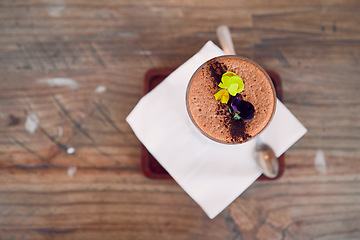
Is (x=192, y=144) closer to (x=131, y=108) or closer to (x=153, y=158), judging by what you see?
(x=153, y=158)

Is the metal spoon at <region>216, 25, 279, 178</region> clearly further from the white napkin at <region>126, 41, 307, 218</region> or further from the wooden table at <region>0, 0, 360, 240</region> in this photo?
the wooden table at <region>0, 0, 360, 240</region>

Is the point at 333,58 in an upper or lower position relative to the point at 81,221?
upper

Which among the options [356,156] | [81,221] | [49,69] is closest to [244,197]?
[356,156]

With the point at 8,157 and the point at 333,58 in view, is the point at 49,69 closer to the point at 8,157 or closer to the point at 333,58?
the point at 8,157

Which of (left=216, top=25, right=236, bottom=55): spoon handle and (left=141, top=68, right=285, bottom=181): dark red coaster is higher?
(left=216, top=25, right=236, bottom=55): spoon handle

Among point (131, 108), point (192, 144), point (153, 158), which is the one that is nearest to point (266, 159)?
point (192, 144)

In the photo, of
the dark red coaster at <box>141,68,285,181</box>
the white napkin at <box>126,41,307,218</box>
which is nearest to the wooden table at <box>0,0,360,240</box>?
the dark red coaster at <box>141,68,285,181</box>
